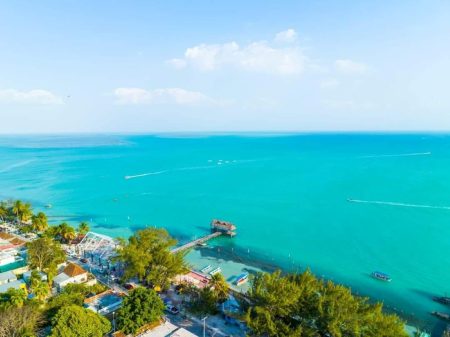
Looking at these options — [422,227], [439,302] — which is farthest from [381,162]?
[439,302]

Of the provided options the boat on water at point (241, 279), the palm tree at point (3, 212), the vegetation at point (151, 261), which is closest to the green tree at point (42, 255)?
the vegetation at point (151, 261)

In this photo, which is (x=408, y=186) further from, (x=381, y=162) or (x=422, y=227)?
(x=381, y=162)

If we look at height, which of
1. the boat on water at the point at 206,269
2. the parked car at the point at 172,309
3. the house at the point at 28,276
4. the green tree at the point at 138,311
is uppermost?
the green tree at the point at 138,311

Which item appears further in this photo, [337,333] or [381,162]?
[381,162]

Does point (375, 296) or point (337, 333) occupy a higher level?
point (337, 333)

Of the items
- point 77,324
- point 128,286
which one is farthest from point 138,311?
point 128,286

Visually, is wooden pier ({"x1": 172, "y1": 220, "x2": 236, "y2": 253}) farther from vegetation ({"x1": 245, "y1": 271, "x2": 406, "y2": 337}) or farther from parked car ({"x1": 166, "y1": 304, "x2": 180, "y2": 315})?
→ vegetation ({"x1": 245, "y1": 271, "x2": 406, "y2": 337})

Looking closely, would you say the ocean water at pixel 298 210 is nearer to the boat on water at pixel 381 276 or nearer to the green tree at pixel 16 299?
the boat on water at pixel 381 276
